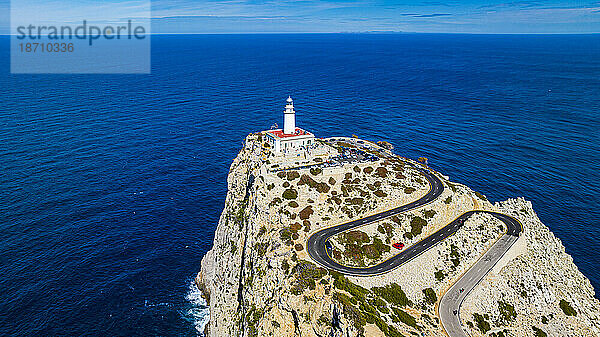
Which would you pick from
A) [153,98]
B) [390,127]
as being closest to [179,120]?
[153,98]

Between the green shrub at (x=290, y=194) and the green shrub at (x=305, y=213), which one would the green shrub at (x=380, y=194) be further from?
the green shrub at (x=290, y=194)

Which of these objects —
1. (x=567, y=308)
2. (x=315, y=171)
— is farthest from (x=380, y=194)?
(x=567, y=308)

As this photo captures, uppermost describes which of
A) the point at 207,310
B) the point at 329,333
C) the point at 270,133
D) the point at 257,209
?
the point at 270,133

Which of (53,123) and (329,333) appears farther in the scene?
(53,123)

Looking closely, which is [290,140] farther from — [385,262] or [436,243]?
[436,243]

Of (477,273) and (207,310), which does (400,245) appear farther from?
(207,310)

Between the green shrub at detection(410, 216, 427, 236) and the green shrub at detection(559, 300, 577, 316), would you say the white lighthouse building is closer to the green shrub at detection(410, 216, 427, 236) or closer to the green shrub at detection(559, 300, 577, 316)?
the green shrub at detection(410, 216, 427, 236)
